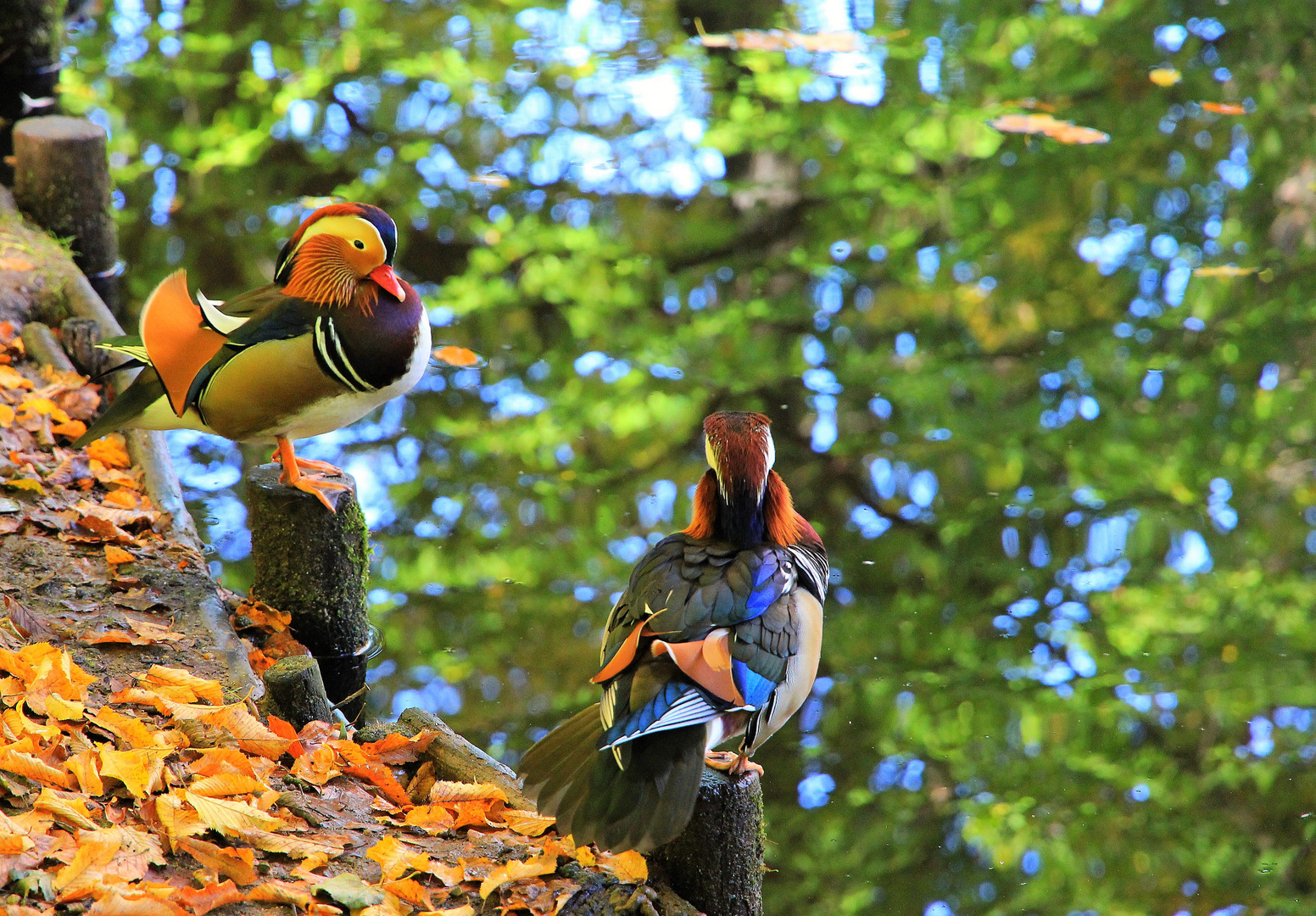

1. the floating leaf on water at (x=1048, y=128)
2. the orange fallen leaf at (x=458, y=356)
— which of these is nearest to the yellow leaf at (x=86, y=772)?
the orange fallen leaf at (x=458, y=356)

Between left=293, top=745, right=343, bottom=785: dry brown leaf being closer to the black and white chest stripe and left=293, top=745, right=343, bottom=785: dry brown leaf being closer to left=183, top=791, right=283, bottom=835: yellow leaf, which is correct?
left=183, top=791, right=283, bottom=835: yellow leaf

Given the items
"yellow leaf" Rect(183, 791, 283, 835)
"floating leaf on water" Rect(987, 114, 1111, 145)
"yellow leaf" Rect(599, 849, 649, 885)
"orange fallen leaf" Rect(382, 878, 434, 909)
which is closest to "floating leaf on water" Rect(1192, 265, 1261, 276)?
"floating leaf on water" Rect(987, 114, 1111, 145)

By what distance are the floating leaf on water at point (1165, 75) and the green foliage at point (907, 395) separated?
8 cm

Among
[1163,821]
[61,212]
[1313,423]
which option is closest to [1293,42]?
[1313,423]

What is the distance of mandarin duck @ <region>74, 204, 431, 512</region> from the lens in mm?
2635

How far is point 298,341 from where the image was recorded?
2.63m

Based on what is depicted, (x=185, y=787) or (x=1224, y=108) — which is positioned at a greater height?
(x=185, y=787)

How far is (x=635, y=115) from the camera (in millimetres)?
6016

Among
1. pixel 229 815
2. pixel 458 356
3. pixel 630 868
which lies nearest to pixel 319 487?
pixel 229 815

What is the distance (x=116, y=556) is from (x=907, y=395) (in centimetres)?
255

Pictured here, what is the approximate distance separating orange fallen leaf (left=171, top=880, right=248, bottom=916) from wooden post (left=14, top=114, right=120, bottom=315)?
10.6 feet

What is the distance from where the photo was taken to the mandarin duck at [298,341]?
2.63m

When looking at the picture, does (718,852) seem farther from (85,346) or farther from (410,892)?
(85,346)

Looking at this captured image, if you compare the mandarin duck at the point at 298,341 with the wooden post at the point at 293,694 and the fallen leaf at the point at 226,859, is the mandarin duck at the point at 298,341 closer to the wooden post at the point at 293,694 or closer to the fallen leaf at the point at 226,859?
the wooden post at the point at 293,694
